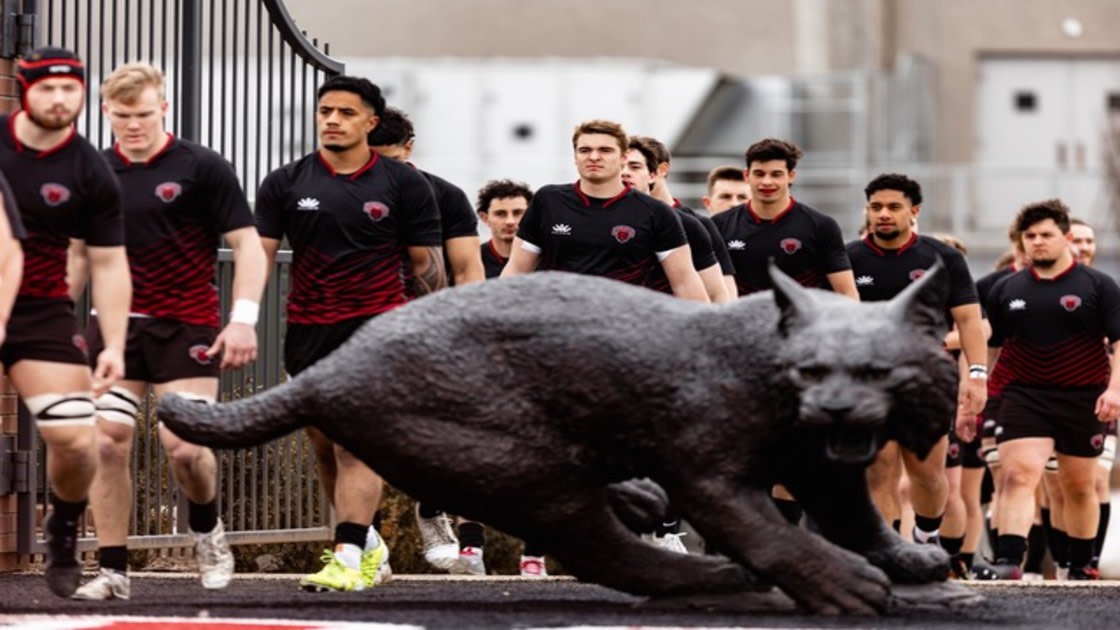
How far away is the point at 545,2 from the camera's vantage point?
36.4 metres

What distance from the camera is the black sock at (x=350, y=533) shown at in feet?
36.0

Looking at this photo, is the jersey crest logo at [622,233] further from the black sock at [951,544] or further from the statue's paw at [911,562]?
the black sock at [951,544]

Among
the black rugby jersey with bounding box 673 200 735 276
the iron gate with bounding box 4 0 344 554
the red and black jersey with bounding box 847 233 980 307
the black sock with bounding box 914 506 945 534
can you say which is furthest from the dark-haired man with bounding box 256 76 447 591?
the black sock with bounding box 914 506 945 534

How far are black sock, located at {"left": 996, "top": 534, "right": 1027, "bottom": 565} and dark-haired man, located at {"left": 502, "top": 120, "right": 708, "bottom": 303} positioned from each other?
3096 millimetres

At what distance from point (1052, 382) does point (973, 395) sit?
39.8 inches

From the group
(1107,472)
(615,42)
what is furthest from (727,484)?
(615,42)

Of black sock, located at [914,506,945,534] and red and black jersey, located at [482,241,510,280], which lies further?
red and black jersey, located at [482,241,510,280]

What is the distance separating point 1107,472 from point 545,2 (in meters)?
22.1

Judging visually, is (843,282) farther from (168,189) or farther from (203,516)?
(168,189)

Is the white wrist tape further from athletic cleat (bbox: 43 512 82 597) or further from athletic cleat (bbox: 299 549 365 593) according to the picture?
athletic cleat (bbox: 299 549 365 593)

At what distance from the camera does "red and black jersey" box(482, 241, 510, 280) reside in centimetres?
1428

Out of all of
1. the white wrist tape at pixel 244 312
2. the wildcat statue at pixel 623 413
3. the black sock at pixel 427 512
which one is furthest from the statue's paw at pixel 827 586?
the black sock at pixel 427 512

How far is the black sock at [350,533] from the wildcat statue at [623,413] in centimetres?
116

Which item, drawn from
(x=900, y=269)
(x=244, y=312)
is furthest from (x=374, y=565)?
(x=900, y=269)
